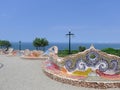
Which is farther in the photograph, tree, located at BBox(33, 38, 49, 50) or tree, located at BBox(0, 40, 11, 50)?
tree, located at BBox(0, 40, 11, 50)

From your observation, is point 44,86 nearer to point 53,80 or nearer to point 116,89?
point 53,80

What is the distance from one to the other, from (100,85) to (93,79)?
87 cm

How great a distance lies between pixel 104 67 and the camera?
1306cm

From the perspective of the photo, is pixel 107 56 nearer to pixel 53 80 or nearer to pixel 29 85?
pixel 53 80

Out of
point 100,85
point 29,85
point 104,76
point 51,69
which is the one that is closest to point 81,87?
point 100,85

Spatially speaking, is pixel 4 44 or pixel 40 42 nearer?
pixel 40 42

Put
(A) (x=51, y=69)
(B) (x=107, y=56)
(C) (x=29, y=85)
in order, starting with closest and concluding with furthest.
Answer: (C) (x=29, y=85), (B) (x=107, y=56), (A) (x=51, y=69)

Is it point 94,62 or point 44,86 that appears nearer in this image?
point 44,86

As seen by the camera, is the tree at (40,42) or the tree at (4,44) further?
the tree at (4,44)

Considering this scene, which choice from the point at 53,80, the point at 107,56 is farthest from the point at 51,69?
the point at 107,56

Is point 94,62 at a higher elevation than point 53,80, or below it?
higher

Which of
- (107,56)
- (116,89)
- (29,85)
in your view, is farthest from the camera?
(107,56)

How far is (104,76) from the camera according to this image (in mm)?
12797

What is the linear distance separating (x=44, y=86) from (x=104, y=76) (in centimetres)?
301
